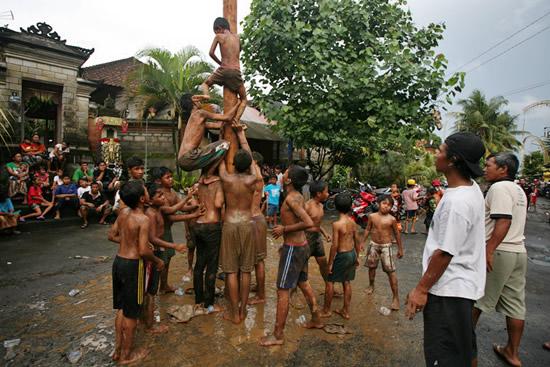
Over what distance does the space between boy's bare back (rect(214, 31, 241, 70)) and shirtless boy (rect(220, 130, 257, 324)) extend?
131cm

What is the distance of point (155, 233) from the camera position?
12.2 ft

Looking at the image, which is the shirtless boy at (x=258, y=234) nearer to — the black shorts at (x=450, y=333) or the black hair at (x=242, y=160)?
the black hair at (x=242, y=160)

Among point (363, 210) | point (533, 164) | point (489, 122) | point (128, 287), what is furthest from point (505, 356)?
point (533, 164)

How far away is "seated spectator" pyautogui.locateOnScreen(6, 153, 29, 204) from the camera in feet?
27.0

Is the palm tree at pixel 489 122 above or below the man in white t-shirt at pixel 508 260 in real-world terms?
above

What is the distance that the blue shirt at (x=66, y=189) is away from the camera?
8891mm

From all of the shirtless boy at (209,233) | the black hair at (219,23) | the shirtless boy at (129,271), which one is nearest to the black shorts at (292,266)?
the shirtless boy at (209,233)

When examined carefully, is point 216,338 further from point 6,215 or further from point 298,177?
point 6,215

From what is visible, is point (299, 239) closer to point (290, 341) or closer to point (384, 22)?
point (290, 341)

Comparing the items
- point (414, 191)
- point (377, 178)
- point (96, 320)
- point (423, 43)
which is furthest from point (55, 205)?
point (377, 178)

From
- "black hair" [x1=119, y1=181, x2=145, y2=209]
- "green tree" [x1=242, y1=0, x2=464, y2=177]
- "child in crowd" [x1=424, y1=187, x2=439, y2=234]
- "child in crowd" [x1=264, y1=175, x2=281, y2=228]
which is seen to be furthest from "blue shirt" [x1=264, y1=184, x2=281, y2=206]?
"black hair" [x1=119, y1=181, x2=145, y2=209]

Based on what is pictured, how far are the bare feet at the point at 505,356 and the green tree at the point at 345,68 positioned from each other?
664cm

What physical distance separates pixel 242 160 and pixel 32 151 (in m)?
9.06

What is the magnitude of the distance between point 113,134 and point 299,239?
12376 millimetres
